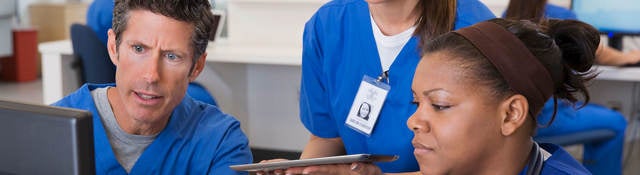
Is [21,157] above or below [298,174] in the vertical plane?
above

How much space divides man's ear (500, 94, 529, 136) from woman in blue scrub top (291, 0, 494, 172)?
0.37 metres

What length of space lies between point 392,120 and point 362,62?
5.8 inches

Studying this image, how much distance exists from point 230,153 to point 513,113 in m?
0.53

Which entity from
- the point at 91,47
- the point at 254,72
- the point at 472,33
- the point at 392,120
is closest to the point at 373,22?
the point at 392,120

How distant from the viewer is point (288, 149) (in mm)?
4082

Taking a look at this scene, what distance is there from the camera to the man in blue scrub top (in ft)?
4.38

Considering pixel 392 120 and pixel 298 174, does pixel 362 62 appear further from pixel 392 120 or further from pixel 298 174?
pixel 298 174

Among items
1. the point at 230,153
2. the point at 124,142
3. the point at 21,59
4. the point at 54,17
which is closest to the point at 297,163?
the point at 230,153

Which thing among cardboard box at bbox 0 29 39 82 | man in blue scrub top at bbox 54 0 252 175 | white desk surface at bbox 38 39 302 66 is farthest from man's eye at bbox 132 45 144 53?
cardboard box at bbox 0 29 39 82

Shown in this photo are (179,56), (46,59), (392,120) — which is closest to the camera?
(179,56)

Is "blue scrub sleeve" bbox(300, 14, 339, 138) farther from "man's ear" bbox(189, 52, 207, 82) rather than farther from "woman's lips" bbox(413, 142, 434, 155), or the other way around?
"woman's lips" bbox(413, 142, 434, 155)

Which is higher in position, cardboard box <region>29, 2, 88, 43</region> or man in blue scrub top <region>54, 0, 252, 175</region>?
man in blue scrub top <region>54, 0, 252, 175</region>

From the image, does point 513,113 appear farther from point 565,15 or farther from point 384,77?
point 565,15

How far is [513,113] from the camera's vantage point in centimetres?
118
